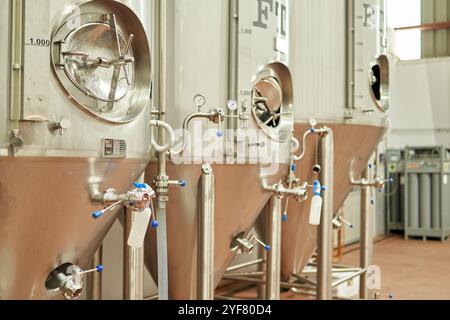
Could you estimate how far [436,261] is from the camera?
12.9 feet

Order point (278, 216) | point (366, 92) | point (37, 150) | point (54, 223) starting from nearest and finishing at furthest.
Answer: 1. point (37, 150)
2. point (54, 223)
3. point (278, 216)
4. point (366, 92)

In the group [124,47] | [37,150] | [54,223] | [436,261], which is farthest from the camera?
[436,261]

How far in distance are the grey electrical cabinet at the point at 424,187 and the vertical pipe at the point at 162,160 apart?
4819mm

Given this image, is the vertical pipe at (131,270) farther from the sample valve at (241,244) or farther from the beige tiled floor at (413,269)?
the beige tiled floor at (413,269)

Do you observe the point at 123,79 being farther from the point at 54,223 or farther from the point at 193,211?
the point at 193,211

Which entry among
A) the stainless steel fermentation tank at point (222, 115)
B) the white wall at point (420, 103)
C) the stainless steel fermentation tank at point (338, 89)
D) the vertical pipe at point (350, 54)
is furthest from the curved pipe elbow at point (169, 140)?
the white wall at point (420, 103)

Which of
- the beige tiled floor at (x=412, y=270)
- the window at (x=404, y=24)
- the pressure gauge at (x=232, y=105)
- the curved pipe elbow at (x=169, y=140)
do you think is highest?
the window at (x=404, y=24)

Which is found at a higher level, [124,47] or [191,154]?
[124,47]

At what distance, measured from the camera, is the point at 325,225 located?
2.67 meters

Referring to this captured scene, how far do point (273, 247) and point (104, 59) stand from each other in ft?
4.19

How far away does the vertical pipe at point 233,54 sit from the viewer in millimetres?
1996

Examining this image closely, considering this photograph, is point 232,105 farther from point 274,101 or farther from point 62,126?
point 62,126
